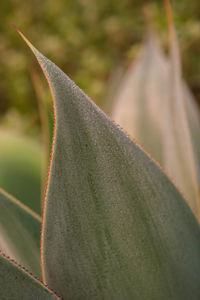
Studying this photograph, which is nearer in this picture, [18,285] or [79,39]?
[18,285]

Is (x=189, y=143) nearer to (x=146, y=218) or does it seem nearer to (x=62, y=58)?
(x=146, y=218)

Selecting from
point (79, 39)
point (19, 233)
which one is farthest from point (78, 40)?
point (19, 233)

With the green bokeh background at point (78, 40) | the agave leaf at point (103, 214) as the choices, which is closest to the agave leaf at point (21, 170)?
the agave leaf at point (103, 214)

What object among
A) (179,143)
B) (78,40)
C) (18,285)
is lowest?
(18,285)

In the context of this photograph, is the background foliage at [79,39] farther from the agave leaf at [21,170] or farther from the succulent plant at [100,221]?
the succulent plant at [100,221]

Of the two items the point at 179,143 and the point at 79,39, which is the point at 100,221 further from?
the point at 79,39

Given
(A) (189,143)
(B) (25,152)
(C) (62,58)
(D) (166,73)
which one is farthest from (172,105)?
(C) (62,58)

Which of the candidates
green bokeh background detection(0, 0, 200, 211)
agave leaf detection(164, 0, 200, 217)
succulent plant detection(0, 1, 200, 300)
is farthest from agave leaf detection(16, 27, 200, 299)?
green bokeh background detection(0, 0, 200, 211)
